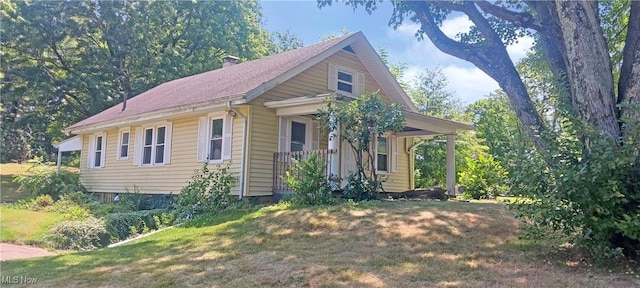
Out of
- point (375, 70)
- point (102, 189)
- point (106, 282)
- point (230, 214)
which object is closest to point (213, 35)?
point (102, 189)

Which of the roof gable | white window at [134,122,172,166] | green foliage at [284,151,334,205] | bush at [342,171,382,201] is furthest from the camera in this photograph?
white window at [134,122,172,166]

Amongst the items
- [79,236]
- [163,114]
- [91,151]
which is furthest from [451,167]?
[91,151]

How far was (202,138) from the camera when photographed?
13.9 m

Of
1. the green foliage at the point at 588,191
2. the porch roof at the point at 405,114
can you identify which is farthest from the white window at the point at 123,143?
the green foliage at the point at 588,191

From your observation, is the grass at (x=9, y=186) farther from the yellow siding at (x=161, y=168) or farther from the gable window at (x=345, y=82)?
the gable window at (x=345, y=82)

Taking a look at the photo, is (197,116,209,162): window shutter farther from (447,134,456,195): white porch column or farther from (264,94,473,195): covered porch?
(447,134,456,195): white porch column

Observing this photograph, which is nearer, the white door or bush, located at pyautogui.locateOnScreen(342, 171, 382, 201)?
bush, located at pyautogui.locateOnScreen(342, 171, 382, 201)

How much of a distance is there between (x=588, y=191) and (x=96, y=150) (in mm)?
18359

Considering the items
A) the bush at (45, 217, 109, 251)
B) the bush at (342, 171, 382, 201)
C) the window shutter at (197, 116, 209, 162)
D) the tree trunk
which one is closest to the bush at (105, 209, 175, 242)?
the bush at (45, 217, 109, 251)

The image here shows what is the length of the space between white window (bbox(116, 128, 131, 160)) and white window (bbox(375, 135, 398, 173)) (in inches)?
349

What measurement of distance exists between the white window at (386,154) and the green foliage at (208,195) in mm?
5170

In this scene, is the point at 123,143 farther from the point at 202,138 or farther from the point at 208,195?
the point at 208,195

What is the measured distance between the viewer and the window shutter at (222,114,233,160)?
513 inches

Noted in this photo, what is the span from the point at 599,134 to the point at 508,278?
6.03ft
